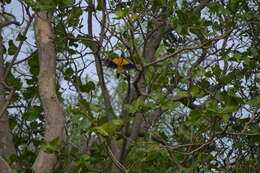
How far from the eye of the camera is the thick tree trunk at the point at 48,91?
2523 millimetres

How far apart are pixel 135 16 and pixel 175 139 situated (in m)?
1.27

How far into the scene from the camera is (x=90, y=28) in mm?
3025

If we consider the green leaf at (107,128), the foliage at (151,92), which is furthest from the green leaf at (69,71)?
the green leaf at (107,128)

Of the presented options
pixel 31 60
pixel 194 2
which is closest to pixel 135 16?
pixel 31 60

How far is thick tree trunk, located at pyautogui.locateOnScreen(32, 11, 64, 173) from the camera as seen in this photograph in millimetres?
2523

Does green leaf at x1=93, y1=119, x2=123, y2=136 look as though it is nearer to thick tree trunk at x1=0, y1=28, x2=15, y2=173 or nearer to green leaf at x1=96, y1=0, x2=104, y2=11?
green leaf at x1=96, y1=0, x2=104, y2=11

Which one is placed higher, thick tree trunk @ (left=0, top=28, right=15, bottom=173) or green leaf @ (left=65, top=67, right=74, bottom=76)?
green leaf @ (left=65, top=67, right=74, bottom=76)

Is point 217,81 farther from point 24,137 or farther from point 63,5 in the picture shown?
point 24,137

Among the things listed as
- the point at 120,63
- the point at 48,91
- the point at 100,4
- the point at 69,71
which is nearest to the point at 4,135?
the point at 48,91

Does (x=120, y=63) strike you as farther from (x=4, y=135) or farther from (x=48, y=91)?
(x=4, y=135)

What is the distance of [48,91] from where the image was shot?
270 centimetres

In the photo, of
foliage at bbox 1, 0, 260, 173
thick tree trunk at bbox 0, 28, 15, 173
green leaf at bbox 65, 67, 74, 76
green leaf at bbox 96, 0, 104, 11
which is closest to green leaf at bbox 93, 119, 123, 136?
foliage at bbox 1, 0, 260, 173

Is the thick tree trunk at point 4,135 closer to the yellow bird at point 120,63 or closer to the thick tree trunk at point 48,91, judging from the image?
the thick tree trunk at point 48,91

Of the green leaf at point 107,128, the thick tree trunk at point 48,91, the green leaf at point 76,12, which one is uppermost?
the green leaf at point 76,12
